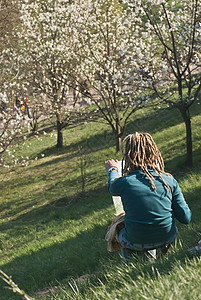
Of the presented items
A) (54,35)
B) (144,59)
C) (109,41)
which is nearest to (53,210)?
(144,59)

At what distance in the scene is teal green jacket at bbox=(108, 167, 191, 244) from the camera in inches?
132

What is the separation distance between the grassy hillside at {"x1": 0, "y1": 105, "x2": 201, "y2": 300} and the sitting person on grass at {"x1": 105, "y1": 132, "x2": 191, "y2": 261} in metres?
0.22

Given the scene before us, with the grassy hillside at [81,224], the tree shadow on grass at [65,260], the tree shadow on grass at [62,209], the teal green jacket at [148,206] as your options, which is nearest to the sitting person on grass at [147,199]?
the teal green jacket at [148,206]

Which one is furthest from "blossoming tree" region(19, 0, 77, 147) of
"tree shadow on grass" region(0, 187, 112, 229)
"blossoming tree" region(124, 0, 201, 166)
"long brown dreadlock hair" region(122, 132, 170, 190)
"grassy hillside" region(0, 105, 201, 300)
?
"long brown dreadlock hair" region(122, 132, 170, 190)

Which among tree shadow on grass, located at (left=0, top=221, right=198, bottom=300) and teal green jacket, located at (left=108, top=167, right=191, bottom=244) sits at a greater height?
teal green jacket, located at (left=108, top=167, right=191, bottom=244)

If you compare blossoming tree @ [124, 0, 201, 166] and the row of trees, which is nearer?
blossoming tree @ [124, 0, 201, 166]

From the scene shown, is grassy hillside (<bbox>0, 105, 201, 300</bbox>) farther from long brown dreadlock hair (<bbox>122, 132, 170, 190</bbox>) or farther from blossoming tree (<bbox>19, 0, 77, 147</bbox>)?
blossoming tree (<bbox>19, 0, 77, 147</bbox>)

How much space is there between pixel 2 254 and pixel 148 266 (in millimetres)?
6497

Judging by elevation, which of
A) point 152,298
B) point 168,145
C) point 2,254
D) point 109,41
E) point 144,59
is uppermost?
point 109,41

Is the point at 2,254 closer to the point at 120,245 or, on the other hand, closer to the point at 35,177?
the point at 120,245

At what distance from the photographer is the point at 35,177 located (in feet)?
52.7

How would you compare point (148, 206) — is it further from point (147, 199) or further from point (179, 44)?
point (179, 44)

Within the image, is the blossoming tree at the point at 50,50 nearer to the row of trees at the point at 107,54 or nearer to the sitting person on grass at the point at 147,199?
the row of trees at the point at 107,54

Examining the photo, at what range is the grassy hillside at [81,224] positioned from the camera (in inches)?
114
